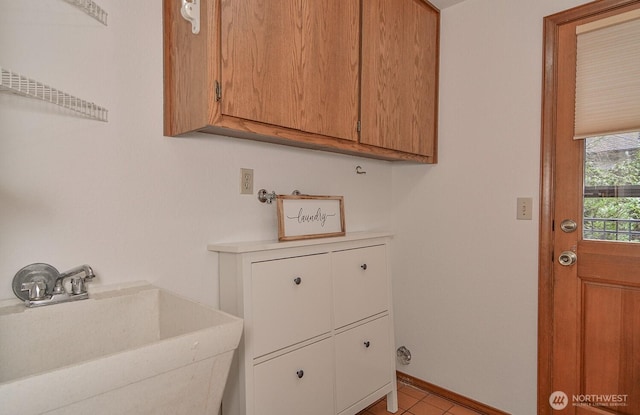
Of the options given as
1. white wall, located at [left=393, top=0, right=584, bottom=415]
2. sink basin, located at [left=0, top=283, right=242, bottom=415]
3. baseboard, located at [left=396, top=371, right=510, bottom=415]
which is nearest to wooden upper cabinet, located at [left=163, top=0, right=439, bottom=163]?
white wall, located at [left=393, top=0, right=584, bottom=415]

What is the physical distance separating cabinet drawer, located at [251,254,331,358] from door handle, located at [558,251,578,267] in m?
1.13

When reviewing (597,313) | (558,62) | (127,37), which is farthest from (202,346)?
(558,62)

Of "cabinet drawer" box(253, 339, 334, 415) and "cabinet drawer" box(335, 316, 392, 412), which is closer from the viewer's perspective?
"cabinet drawer" box(253, 339, 334, 415)

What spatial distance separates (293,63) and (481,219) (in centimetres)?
134

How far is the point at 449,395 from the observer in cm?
206

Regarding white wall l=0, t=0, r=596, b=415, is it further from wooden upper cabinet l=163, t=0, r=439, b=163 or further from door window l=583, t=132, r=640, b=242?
door window l=583, t=132, r=640, b=242

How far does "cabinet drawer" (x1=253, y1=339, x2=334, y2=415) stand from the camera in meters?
1.33

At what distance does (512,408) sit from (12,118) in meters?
2.45

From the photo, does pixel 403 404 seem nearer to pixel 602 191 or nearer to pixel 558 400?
pixel 558 400

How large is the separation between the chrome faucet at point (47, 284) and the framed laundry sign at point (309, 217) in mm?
707

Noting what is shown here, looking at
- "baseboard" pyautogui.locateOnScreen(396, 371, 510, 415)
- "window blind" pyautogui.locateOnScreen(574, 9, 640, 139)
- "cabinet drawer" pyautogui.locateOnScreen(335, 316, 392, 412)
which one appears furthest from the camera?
"baseboard" pyautogui.locateOnScreen(396, 371, 510, 415)

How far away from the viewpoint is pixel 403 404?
78.8 inches

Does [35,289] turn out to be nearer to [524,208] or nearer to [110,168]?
[110,168]

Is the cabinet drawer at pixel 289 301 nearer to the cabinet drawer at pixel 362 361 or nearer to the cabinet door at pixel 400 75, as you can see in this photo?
the cabinet drawer at pixel 362 361
